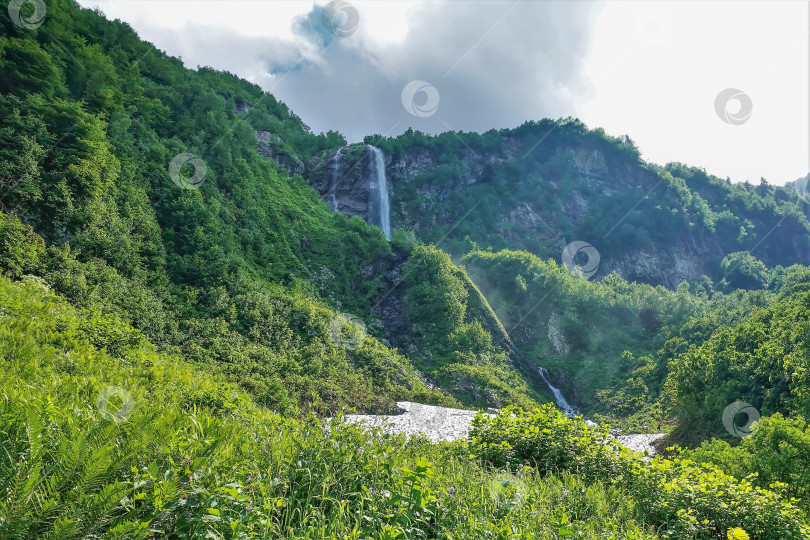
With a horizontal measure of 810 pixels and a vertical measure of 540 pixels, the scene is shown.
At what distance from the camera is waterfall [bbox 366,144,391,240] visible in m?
48.7

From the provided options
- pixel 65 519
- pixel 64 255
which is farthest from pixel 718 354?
pixel 64 255

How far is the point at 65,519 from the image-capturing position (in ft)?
6.62

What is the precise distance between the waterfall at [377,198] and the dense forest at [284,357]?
6257 mm

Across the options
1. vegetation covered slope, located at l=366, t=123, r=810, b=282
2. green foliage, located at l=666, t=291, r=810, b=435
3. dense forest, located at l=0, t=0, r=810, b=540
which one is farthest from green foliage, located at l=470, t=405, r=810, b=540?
vegetation covered slope, located at l=366, t=123, r=810, b=282

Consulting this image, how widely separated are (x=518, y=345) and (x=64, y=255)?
38.3 m

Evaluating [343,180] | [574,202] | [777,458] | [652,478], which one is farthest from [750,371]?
[574,202]

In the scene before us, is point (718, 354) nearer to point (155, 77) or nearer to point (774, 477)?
→ point (774, 477)

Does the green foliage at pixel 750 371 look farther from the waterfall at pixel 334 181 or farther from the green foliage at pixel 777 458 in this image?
the waterfall at pixel 334 181

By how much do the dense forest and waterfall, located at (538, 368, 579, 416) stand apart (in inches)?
42.0

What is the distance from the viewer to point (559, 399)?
35562mm

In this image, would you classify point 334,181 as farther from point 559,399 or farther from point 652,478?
point 652,478

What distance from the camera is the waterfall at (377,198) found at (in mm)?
48719

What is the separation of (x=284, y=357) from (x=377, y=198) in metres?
34.1

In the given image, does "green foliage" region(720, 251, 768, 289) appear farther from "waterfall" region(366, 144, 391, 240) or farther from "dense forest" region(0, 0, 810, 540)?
"waterfall" region(366, 144, 391, 240)
